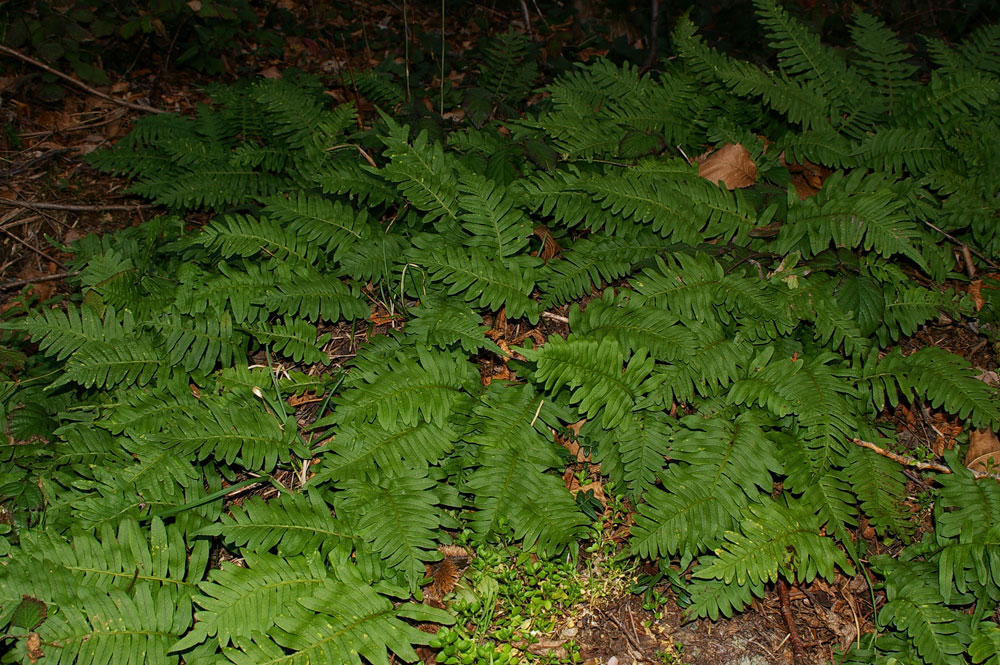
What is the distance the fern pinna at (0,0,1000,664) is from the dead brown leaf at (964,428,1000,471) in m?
0.26

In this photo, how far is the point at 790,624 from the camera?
2676 millimetres

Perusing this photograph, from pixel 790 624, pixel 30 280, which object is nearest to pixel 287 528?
pixel 790 624

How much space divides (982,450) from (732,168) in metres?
1.84

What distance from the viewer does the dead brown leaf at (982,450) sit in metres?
3.00

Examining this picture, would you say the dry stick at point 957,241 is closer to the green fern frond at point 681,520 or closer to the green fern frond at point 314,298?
the green fern frond at point 681,520

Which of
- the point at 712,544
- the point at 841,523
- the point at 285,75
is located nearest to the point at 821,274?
the point at 841,523

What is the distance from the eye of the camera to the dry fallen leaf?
3842mm

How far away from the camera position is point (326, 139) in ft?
13.7

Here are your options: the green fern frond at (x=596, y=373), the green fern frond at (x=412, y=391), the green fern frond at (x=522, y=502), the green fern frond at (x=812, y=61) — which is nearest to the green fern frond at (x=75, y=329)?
the green fern frond at (x=412, y=391)

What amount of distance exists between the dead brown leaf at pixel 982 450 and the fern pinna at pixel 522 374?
259mm

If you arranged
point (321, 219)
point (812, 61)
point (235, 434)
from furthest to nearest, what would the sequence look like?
point (812, 61) < point (321, 219) < point (235, 434)

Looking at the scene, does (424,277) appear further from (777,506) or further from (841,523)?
(841,523)

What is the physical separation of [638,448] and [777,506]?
572 millimetres

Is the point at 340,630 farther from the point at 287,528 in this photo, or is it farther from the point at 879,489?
the point at 879,489
